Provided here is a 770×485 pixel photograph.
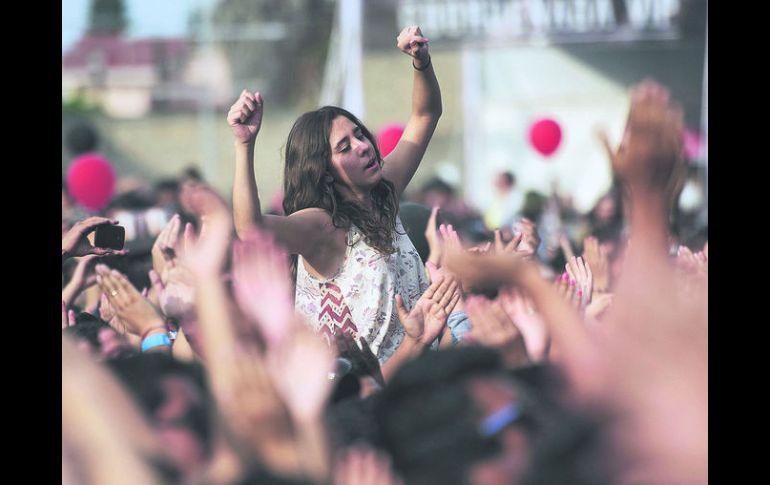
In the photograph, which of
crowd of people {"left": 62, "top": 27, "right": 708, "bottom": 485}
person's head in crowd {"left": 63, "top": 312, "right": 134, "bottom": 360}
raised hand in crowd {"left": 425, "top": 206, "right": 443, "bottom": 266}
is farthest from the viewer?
raised hand in crowd {"left": 425, "top": 206, "right": 443, "bottom": 266}

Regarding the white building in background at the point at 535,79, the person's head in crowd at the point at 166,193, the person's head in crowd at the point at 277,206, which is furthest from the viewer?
the white building in background at the point at 535,79

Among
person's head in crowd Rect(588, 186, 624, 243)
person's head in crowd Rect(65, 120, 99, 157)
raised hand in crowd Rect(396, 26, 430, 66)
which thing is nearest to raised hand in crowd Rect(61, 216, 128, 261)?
raised hand in crowd Rect(396, 26, 430, 66)

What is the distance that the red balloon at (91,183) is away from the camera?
8.97m

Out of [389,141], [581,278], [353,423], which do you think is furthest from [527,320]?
Answer: [389,141]

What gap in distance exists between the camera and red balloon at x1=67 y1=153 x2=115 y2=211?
8969mm

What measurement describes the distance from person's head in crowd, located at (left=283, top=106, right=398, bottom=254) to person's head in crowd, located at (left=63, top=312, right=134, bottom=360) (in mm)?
755

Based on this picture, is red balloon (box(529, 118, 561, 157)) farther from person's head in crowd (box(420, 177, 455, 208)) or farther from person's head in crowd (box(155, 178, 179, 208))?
person's head in crowd (box(155, 178, 179, 208))

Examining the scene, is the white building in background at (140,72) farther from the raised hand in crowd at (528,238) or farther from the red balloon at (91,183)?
the raised hand in crowd at (528,238)

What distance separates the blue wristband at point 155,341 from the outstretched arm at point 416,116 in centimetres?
99

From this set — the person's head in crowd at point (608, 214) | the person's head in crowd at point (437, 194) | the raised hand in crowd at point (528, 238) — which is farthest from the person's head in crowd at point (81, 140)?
the raised hand in crowd at point (528, 238)

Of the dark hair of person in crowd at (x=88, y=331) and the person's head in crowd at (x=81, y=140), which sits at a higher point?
the person's head in crowd at (x=81, y=140)

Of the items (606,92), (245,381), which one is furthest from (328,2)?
(245,381)

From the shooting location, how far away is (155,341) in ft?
9.81
